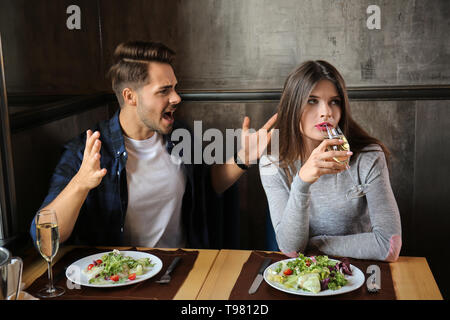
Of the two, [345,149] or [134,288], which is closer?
[134,288]

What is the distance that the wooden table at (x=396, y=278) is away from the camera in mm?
1412

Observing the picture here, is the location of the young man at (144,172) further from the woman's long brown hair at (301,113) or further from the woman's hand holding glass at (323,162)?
the woman's hand holding glass at (323,162)

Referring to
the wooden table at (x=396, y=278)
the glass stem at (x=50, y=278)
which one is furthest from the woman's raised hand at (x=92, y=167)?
the wooden table at (x=396, y=278)

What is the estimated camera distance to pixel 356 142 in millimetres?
1946

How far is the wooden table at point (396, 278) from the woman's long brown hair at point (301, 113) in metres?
0.42

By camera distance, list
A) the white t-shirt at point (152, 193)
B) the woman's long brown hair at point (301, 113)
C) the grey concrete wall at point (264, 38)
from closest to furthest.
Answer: the woman's long brown hair at point (301, 113)
the white t-shirt at point (152, 193)
the grey concrete wall at point (264, 38)

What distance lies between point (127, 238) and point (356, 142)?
922 millimetres

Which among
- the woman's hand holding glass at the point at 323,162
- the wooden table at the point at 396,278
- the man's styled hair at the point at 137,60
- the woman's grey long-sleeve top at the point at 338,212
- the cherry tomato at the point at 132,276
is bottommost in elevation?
the wooden table at the point at 396,278

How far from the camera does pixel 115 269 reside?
1520 millimetres

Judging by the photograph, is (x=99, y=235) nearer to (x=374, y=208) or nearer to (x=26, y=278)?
(x=26, y=278)

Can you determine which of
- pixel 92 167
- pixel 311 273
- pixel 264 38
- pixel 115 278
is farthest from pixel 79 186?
pixel 264 38

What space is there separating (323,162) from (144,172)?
75 cm

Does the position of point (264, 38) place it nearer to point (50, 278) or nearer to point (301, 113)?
point (301, 113)

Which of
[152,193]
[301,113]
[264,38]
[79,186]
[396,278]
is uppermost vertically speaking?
[264,38]
